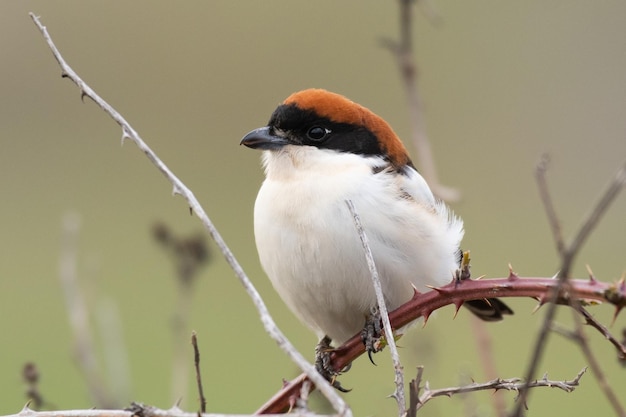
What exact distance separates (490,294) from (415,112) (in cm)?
131

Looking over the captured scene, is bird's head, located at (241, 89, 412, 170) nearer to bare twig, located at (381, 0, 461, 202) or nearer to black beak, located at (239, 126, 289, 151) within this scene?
black beak, located at (239, 126, 289, 151)

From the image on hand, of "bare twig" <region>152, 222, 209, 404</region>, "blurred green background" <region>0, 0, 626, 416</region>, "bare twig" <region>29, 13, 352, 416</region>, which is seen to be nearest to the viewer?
"bare twig" <region>29, 13, 352, 416</region>

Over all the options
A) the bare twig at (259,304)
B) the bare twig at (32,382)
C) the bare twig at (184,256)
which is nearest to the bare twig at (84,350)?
the bare twig at (32,382)

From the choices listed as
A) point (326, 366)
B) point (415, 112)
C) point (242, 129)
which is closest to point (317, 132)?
point (415, 112)

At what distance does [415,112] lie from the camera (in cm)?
339

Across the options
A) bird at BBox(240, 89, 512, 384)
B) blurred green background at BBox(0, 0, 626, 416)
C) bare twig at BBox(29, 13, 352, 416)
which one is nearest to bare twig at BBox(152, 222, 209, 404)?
bird at BBox(240, 89, 512, 384)

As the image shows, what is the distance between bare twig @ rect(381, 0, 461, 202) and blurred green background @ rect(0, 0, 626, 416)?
182 inches

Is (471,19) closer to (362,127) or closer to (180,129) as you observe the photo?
(180,129)

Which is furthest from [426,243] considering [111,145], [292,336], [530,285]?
[111,145]

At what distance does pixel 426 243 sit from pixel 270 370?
4329 millimetres

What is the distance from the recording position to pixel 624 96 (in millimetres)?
11734

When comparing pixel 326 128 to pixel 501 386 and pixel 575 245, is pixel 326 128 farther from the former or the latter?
pixel 575 245

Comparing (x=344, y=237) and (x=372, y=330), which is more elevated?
(x=344, y=237)

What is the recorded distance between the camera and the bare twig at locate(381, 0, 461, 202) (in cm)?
331
